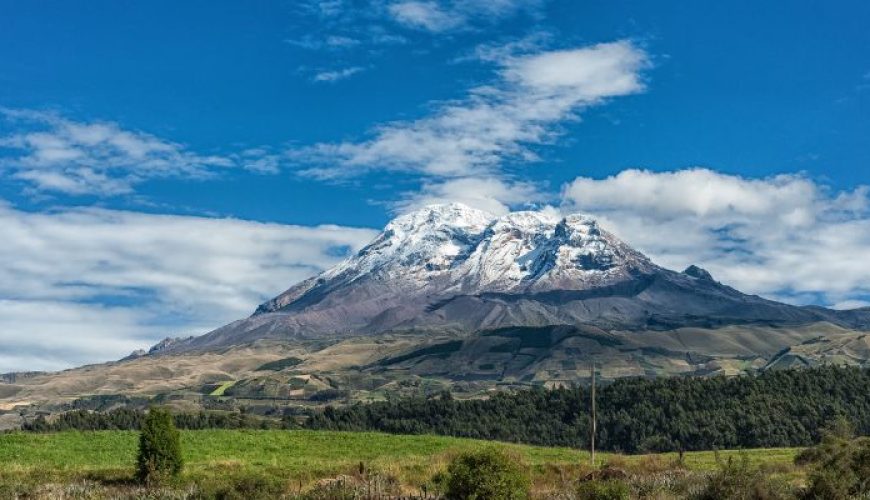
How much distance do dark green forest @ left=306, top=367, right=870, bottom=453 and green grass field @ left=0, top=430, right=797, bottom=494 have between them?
2415 inches

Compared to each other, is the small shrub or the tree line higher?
the tree line

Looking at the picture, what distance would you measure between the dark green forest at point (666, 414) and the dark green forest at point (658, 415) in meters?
0.18

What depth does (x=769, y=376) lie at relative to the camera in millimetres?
156000

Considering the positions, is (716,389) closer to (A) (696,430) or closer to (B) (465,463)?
(A) (696,430)

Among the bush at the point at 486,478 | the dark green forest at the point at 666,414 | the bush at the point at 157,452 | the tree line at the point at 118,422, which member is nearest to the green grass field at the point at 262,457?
the bush at the point at 157,452

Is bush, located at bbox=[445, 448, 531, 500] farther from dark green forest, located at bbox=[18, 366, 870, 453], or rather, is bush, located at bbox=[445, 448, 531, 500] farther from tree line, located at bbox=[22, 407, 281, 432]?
dark green forest, located at bbox=[18, 366, 870, 453]

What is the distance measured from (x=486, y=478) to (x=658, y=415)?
412 ft

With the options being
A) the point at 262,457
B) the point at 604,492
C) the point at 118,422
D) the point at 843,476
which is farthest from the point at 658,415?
the point at 604,492

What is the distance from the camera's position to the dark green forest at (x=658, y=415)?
136375 mm

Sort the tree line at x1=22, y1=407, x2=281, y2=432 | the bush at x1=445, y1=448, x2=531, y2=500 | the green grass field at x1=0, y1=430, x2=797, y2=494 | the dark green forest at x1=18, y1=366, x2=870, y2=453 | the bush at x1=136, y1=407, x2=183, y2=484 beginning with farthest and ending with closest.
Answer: the dark green forest at x1=18, y1=366, x2=870, y2=453 → the tree line at x1=22, y1=407, x2=281, y2=432 → the green grass field at x1=0, y1=430, x2=797, y2=494 → the bush at x1=136, y1=407, x2=183, y2=484 → the bush at x1=445, y1=448, x2=531, y2=500

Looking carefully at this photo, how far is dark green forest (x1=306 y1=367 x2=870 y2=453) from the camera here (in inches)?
5408

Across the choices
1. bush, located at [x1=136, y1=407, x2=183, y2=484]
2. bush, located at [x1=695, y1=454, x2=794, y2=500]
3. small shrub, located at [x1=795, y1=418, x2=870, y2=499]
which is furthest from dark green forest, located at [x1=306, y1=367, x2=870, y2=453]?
bush, located at [x1=136, y1=407, x2=183, y2=484]

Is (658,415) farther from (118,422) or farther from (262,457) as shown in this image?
(262,457)

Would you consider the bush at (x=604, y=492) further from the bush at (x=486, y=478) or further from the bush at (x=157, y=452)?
the bush at (x=157, y=452)
